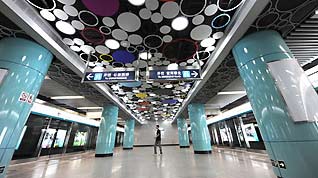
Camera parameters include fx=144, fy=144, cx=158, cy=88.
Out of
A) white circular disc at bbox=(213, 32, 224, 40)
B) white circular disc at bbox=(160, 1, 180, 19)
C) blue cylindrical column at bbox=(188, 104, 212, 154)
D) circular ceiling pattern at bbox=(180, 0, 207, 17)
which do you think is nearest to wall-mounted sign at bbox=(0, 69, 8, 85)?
white circular disc at bbox=(160, 1, 180, 19)

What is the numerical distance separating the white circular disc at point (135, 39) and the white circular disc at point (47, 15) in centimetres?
204

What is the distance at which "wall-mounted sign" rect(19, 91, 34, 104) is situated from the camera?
3.63m

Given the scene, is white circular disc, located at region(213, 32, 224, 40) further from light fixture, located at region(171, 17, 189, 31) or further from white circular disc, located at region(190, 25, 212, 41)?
light fixture, located at region(171, 17, 189, 31)

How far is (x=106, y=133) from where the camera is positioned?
10211mm

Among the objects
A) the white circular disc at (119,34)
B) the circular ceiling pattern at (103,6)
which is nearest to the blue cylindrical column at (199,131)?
the white circular disc at (119,34)

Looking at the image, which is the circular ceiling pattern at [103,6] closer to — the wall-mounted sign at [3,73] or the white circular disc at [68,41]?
the white circular disc at [68,41]

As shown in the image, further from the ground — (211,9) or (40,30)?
(211,9)

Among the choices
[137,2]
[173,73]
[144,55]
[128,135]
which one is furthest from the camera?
[128,135]

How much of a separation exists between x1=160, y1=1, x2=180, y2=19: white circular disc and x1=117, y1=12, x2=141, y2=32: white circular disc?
2.37ft

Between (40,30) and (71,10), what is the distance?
104 cm

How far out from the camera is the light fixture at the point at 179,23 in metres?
3.95

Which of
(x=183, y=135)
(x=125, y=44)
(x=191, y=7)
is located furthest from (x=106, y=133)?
(x=183, y=135)

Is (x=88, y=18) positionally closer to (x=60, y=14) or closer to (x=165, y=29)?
(x=60, y=14)

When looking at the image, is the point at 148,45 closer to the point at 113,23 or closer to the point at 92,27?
the point at 113,23
